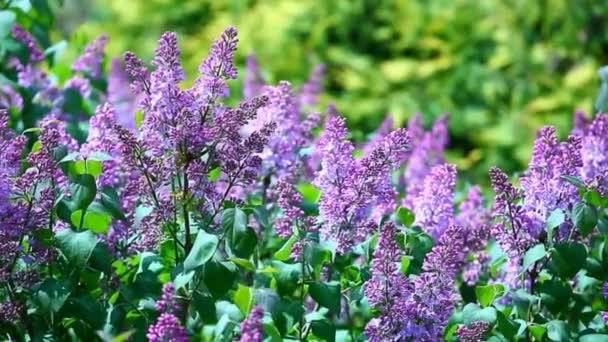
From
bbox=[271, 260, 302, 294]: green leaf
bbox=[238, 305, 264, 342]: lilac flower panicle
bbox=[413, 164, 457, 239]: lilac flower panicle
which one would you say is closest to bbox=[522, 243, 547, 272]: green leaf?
bbox=[413, 164, 457, 239]: lilac flower panicle

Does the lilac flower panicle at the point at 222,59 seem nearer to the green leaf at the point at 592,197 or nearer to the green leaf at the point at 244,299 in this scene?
the green leaf at the point at 244,299

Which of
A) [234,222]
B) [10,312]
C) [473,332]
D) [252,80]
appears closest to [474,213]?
[473,332]

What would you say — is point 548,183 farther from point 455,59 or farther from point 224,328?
point 455,59

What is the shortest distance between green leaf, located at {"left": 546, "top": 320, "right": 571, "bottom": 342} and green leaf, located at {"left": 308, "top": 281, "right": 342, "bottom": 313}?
21.3 inches

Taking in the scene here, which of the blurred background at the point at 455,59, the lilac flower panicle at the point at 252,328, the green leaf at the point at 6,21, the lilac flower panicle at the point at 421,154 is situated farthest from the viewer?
the blurred background at the point at 455,59

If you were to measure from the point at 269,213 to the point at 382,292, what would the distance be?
0.86 meters

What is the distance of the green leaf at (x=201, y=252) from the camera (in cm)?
249

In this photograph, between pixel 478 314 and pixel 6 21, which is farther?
pixel 6 21

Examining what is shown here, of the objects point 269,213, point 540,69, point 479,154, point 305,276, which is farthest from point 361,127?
point 305,276

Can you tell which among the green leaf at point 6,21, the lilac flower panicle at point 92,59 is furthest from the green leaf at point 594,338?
the lilac flower panicle at point 92,59

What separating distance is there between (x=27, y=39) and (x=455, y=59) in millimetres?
5144

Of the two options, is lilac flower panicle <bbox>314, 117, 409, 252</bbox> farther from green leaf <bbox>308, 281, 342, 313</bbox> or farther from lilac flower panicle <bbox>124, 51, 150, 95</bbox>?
lilac flower panicle <bbox>124, 51, 150, 95</bbox>

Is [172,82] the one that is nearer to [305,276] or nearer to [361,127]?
[305,276]

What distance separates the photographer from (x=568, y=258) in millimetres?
2756
